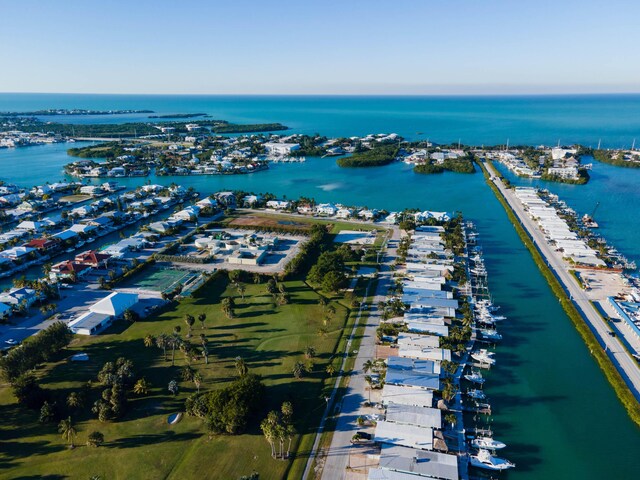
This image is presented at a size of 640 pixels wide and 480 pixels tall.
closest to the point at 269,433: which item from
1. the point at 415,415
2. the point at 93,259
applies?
the point at 415,415

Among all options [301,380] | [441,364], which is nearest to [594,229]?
[441,364]

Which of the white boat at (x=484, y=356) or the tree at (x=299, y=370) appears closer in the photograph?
the tree at (x=299, y=370)

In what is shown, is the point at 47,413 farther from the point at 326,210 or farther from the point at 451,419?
the point at 326,210

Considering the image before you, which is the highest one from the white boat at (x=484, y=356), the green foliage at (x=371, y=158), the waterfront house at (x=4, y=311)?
the green foliage at (x=371, y=158)

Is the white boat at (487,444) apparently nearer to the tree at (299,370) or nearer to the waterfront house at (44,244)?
the tree at (299,370)

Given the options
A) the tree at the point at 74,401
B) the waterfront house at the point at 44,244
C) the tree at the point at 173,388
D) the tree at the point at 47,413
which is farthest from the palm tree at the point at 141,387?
the waterfront house at the point at 44,244

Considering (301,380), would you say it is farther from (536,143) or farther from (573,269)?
(536,143)

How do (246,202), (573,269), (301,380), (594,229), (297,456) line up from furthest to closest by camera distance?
1. (246,202)
2. (594,229)
3. (573,269)
4. (301,380)
5. (297,456)
